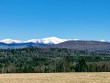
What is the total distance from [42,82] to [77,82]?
6.12 metres

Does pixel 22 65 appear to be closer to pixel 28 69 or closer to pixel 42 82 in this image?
pixel 28 69

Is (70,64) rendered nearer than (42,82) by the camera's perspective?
No

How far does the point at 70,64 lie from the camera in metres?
143

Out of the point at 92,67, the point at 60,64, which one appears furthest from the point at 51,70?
the point at 92,67

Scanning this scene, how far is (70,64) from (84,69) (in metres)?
7.36

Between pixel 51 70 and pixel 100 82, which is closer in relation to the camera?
pixel 100 82

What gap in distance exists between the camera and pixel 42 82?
220ft

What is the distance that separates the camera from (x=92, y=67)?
137m

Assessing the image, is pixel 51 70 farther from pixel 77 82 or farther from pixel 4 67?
pixel 77 82

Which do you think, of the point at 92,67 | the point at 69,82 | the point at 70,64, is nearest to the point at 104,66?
the point at 92,67

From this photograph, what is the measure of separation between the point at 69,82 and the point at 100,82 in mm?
5449

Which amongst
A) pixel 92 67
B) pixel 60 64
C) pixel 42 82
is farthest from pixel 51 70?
pixel 42 82

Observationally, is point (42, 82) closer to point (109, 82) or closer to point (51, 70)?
point (109, 82)

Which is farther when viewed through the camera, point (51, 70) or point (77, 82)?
point (51, 70)
